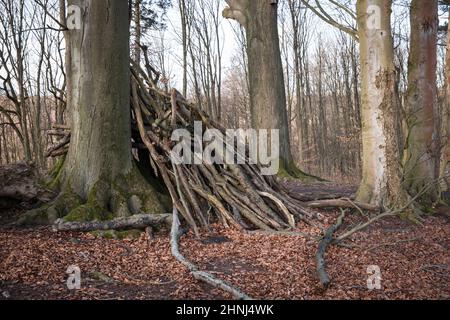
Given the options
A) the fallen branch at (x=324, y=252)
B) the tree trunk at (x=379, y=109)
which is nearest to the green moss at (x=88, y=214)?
the fallen branch at (x=324, y=252)

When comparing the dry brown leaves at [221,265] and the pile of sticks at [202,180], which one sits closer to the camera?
the dry brown leaves at [221,265]

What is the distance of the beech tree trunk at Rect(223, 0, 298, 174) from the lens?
391 inches

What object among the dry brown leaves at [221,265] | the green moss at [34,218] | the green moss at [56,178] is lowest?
the dry brown leaves at [221,265]

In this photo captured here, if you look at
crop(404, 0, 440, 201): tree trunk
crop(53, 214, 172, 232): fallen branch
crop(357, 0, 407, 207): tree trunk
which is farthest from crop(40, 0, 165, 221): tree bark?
crop(404, 0, 440, 201): tree trunk

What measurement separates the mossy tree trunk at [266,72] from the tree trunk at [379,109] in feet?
11.9

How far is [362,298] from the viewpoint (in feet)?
11.1

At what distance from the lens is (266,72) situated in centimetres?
998

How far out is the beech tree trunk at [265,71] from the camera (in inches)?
391

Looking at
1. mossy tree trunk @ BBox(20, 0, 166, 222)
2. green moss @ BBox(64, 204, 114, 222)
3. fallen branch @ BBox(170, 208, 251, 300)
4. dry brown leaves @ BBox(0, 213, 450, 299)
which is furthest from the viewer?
mossy tree trunk @ BBox(20, 0, 166, 222)

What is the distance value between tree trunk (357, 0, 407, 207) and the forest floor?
39.2 inches

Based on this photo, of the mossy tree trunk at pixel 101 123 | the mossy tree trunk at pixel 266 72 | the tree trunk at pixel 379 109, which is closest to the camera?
the mossy tree trunk at pixel 101 123

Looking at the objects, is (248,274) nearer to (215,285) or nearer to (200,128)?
(215,285)

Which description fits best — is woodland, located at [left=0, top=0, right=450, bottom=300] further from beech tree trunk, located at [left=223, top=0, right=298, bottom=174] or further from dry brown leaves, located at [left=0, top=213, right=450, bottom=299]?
beech tree trunk, located at [left=223, top=0, right=298, bottom=174]

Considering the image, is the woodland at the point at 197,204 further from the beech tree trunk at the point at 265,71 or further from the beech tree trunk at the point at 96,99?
the beech tree trunk at the point at 265,71
